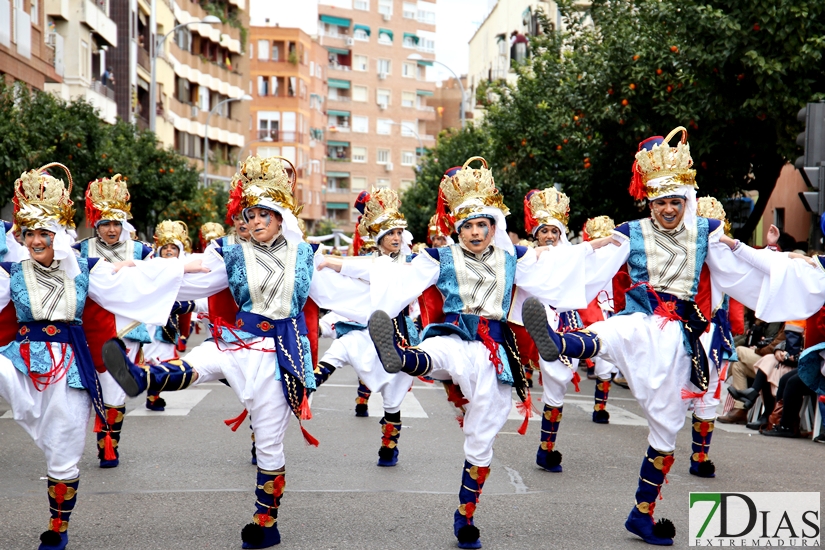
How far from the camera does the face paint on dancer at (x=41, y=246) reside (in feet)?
22.2

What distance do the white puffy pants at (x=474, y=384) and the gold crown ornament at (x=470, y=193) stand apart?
2.82 feet

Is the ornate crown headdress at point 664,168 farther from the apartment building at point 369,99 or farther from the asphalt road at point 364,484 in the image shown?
the apartment building at point 369,99

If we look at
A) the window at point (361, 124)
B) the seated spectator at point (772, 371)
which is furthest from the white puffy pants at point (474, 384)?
the window at point (361, 124)

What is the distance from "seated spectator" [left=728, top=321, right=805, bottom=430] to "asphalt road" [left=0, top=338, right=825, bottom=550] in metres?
0.34

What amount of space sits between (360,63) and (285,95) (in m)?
15.4

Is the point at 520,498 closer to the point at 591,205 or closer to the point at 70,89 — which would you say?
the point at 591,205

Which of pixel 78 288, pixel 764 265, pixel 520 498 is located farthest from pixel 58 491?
pixel 764 265

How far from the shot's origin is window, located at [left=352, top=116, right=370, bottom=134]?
105 meters

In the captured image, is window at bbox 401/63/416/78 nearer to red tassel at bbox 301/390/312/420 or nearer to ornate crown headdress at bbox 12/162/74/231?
ornate crown headdress at bbox 12/162/74/231

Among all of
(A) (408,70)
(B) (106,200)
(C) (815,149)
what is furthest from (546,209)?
(A) (408,70)

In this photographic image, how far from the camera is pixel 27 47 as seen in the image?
2931cm

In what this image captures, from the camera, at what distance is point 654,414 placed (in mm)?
7086

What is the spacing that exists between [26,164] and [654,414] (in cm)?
1220

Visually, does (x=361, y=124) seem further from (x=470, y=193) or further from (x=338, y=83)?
(x=470, y=193)
